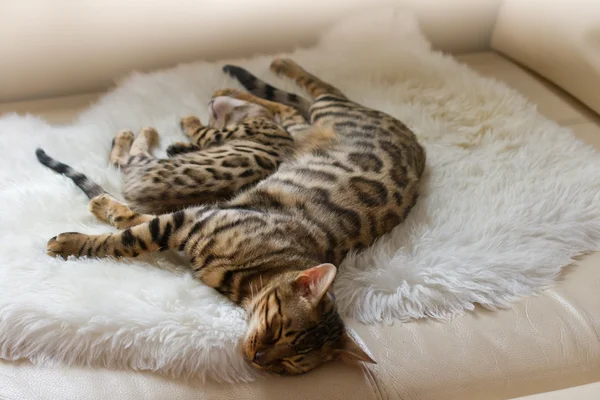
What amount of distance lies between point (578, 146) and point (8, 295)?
1.61m

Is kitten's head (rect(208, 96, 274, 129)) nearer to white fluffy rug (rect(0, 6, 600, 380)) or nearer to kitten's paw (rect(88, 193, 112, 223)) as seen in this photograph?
white fluffy rug (rect(0, 6, 600, 380))

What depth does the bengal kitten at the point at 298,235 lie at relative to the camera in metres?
1.20

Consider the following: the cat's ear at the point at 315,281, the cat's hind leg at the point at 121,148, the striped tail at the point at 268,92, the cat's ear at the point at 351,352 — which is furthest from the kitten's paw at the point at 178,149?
the cat's ear at the point at 351,352

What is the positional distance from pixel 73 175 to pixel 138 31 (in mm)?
741

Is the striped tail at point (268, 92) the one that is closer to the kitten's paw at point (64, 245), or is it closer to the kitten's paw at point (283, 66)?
the kitten's paw at point (283, 66)

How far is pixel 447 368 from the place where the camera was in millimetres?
1235

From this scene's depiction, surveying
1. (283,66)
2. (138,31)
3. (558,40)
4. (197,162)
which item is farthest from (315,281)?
(558,40)

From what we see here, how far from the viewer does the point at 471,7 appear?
2406mm

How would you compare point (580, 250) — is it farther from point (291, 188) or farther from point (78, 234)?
point (78, 234)

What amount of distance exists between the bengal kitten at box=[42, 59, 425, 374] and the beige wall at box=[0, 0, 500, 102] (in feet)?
2.17

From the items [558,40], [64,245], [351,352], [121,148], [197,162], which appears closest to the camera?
[351,352]

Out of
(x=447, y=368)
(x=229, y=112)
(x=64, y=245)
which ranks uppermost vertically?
(x=229, y=112)

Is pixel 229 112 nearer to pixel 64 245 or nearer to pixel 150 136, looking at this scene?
pixel 150 136

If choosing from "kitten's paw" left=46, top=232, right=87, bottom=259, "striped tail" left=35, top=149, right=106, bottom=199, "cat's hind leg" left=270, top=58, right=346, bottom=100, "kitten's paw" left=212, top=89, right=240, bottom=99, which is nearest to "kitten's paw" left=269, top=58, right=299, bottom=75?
"cat's hind leg" left=270, top=58, right=346, bottom=100
